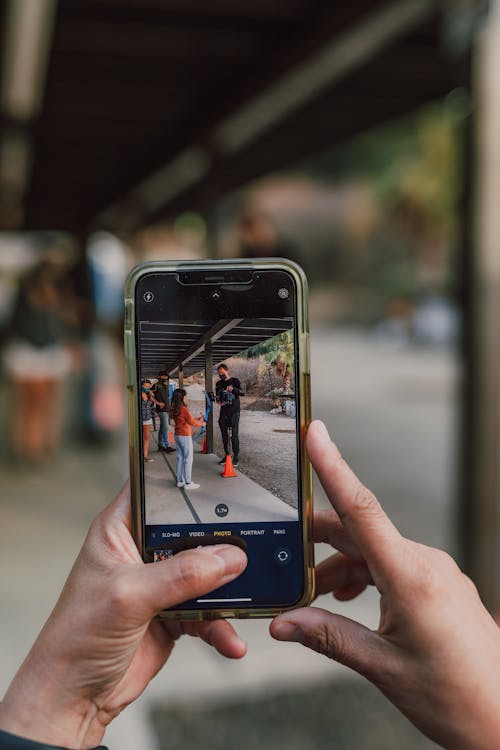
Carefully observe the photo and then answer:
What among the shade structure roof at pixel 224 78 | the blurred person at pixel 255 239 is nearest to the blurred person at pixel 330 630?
the blurred person at pixel 255 239

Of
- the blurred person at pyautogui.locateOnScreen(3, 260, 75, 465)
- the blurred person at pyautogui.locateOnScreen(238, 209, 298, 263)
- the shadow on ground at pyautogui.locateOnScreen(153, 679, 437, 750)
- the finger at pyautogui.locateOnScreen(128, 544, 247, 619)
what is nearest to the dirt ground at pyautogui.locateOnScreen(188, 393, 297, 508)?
the finger at pyautogui.locateOnScreen(128, 544, 247, 619)

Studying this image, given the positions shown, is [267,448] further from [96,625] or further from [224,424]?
[96,625]

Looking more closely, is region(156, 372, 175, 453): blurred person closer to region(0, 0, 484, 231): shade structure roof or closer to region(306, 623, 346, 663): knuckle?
region(306, 623, 346, 663): knuckle

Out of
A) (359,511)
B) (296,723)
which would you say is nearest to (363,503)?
(359,511)

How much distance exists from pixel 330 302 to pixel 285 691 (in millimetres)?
21922

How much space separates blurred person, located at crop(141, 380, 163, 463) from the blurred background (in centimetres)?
21

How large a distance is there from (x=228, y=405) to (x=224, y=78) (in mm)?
4505

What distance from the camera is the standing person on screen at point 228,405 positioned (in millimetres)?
898

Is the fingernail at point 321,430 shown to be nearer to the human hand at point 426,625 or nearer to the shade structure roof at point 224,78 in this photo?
the human hand at point 426,625

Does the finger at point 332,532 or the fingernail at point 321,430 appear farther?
the finger at point 332,532

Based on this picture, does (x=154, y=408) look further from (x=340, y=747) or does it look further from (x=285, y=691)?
(x=285, y=691)

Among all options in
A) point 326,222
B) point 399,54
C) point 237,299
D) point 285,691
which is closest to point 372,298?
point 326,222

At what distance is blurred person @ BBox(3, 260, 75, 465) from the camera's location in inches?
238

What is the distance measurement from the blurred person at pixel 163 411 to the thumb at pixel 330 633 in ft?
0.79
